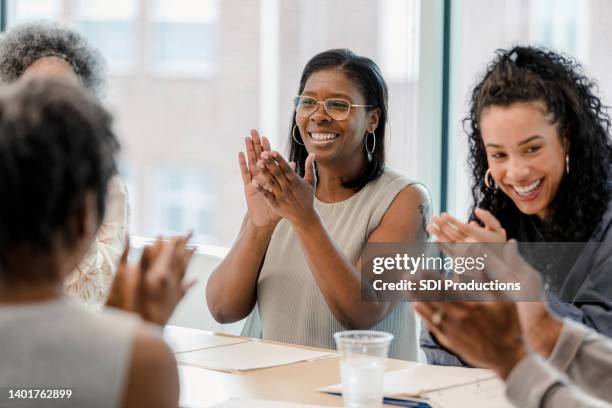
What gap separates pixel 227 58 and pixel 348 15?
2.04 feet

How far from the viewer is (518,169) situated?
6.82 feet

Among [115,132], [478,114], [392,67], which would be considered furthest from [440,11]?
[115,132]

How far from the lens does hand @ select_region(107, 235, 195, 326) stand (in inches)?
45.1

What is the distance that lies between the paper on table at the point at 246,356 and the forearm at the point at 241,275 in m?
0.33

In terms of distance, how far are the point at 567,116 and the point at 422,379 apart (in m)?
0.76

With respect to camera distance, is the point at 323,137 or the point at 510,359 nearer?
the point at 510,359

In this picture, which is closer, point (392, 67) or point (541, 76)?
point (541, 76)

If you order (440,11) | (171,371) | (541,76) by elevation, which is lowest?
(171,371)

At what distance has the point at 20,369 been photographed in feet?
2.98

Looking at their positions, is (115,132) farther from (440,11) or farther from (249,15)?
(249,15)

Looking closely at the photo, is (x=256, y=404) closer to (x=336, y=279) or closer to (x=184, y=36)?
(x=336, y=279)

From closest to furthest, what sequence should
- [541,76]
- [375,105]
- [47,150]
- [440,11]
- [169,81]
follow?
[47,150] < [541,76] < [375,105] < [440,11] < [169,81]

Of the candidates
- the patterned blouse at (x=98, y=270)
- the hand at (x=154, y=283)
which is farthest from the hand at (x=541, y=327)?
the patterned blouse at (x=98, y=270)

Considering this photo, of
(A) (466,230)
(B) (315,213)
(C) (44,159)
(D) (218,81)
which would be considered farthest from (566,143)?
(D) (218,81)
